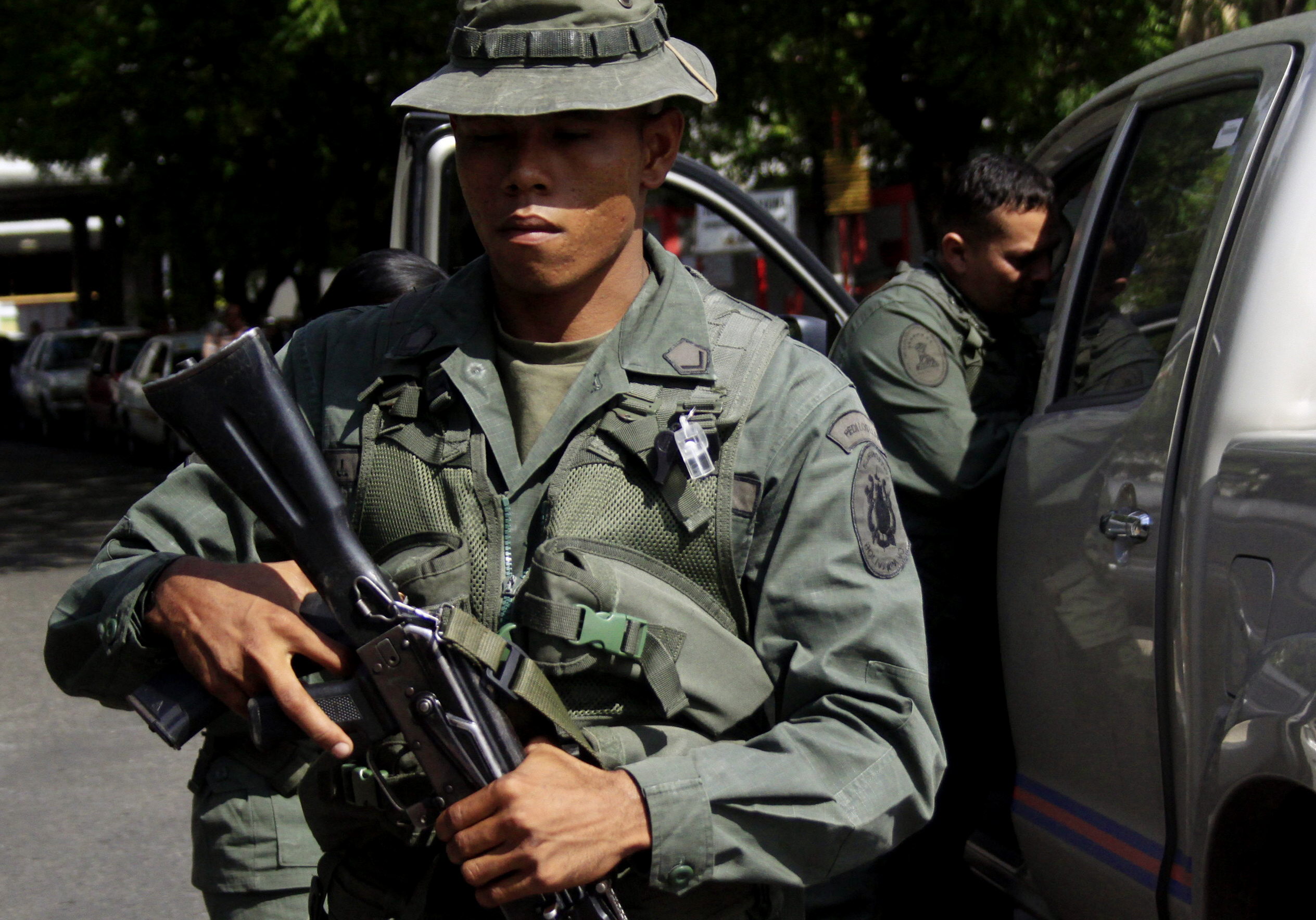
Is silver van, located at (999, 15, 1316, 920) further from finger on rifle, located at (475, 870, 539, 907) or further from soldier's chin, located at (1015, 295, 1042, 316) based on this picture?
finger on rifle, located at (475, 870, 539, 907)

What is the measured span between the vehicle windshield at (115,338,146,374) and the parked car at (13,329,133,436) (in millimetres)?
954

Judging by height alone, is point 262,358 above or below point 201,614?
above

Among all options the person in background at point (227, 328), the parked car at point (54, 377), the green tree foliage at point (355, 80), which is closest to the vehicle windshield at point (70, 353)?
the parked car at point (54, 377)

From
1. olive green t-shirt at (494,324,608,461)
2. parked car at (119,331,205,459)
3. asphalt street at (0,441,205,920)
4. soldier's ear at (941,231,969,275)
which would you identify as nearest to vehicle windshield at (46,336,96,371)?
parked car at (119,331,205,459)

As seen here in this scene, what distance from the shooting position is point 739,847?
1.71m

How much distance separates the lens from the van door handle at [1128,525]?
261 centimetres

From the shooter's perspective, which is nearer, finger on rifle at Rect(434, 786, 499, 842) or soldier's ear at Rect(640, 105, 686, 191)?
finger on rifle at Rect(434, 786, 499, 842)

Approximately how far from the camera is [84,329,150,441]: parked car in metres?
22.0

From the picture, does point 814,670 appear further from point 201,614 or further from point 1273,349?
point 1273,349

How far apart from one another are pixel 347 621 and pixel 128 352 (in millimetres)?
22743

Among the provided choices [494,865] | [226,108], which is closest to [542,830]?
[494,865]

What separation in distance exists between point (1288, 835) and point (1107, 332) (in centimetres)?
110

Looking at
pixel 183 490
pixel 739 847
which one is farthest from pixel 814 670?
pixel 183 490

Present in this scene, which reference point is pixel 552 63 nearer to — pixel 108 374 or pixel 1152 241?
pixel 1152 241
